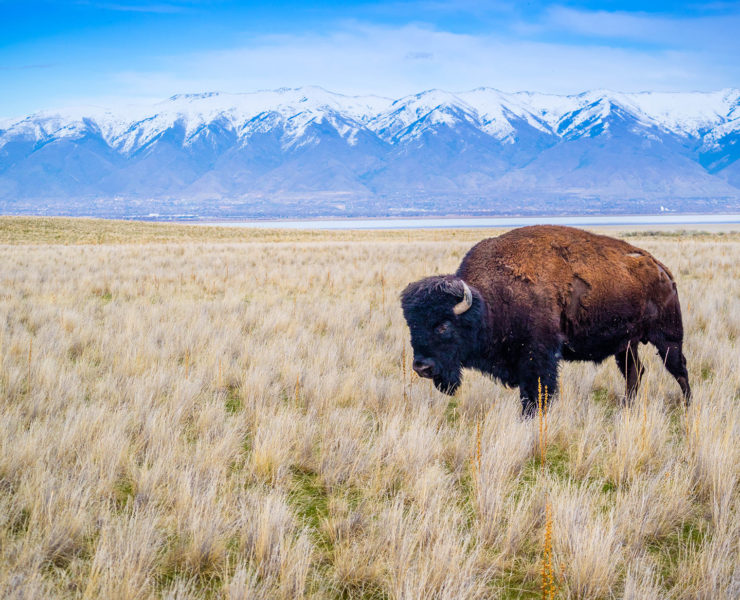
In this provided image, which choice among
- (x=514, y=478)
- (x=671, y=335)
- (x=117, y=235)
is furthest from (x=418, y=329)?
(x=117, y=235)

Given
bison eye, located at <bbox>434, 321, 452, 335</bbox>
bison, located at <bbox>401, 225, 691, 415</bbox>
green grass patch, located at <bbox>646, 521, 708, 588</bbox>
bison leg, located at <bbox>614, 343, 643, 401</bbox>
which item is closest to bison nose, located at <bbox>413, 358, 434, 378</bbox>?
bison, located at <bbox>401, 225, 691, 415</bbox>

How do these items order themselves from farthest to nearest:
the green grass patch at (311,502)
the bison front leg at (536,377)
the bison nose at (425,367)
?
1. the bison front leg at (536,377)
2. the bison nose at (425,367)
3. the green grass patch at (311,502)

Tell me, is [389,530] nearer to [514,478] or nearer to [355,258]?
[514,478]

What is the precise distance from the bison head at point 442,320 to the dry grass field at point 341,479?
61 centimetres

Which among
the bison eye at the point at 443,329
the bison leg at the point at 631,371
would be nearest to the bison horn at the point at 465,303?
the bison eye at the point at 443,329

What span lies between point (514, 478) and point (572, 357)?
230 centimetres

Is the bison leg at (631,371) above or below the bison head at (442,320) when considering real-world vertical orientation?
below

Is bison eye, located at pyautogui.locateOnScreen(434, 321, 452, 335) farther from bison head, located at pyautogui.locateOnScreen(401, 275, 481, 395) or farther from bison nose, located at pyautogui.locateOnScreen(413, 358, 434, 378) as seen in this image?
bison nose, located at pyautogui.locateOnScreen(413, 358, 434, 378)

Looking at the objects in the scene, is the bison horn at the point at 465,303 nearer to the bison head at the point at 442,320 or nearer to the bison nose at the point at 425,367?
the bison head at the point at 442,320

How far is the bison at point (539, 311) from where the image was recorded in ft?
18.0

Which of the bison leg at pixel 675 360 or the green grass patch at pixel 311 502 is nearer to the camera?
the green grass patch at pixel 311 502

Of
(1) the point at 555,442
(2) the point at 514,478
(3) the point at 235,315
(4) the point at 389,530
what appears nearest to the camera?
(4) the point at 389,530

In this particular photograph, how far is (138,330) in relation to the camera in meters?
9.42

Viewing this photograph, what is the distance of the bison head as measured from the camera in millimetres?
5430
